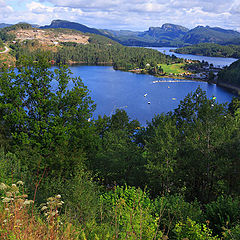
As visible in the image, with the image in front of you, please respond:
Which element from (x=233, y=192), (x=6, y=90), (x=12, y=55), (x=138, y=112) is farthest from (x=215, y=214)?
(x=12, y=55)

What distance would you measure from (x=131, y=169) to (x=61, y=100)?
18.4ft

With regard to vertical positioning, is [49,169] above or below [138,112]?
above

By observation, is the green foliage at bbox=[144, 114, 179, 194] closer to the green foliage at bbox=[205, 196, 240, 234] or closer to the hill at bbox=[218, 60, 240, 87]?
the green foliage at bbox=[205, 196, 240, 234]

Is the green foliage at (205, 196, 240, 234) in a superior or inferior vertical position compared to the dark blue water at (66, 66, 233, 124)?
superior

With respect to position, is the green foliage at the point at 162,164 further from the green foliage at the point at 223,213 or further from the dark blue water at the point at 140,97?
the dark blue water at the point at 140,97

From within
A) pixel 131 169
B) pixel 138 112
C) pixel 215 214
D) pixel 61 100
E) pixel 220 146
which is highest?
pixel 61 100

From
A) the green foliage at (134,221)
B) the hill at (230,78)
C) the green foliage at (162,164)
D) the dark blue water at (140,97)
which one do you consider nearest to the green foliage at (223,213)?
the green foliage at (162,164)

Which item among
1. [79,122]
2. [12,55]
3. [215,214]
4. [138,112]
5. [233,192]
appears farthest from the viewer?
[12,55]

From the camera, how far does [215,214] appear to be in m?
8.75

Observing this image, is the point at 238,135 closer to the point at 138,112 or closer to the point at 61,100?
the point at 61,100

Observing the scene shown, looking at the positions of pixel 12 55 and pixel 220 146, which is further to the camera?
pixel 12 55

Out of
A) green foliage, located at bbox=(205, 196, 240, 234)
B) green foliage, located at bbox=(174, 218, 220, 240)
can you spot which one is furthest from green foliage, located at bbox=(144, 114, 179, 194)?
green foliage, located at bbox=(174, 218, 220, 240)

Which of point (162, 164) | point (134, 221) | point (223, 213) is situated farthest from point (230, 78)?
point (134, 221)

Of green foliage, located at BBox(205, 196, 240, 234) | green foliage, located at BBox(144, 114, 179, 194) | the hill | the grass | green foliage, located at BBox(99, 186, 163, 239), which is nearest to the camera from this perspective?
green foliage, located at BBox(99, 186, 163, 239)
